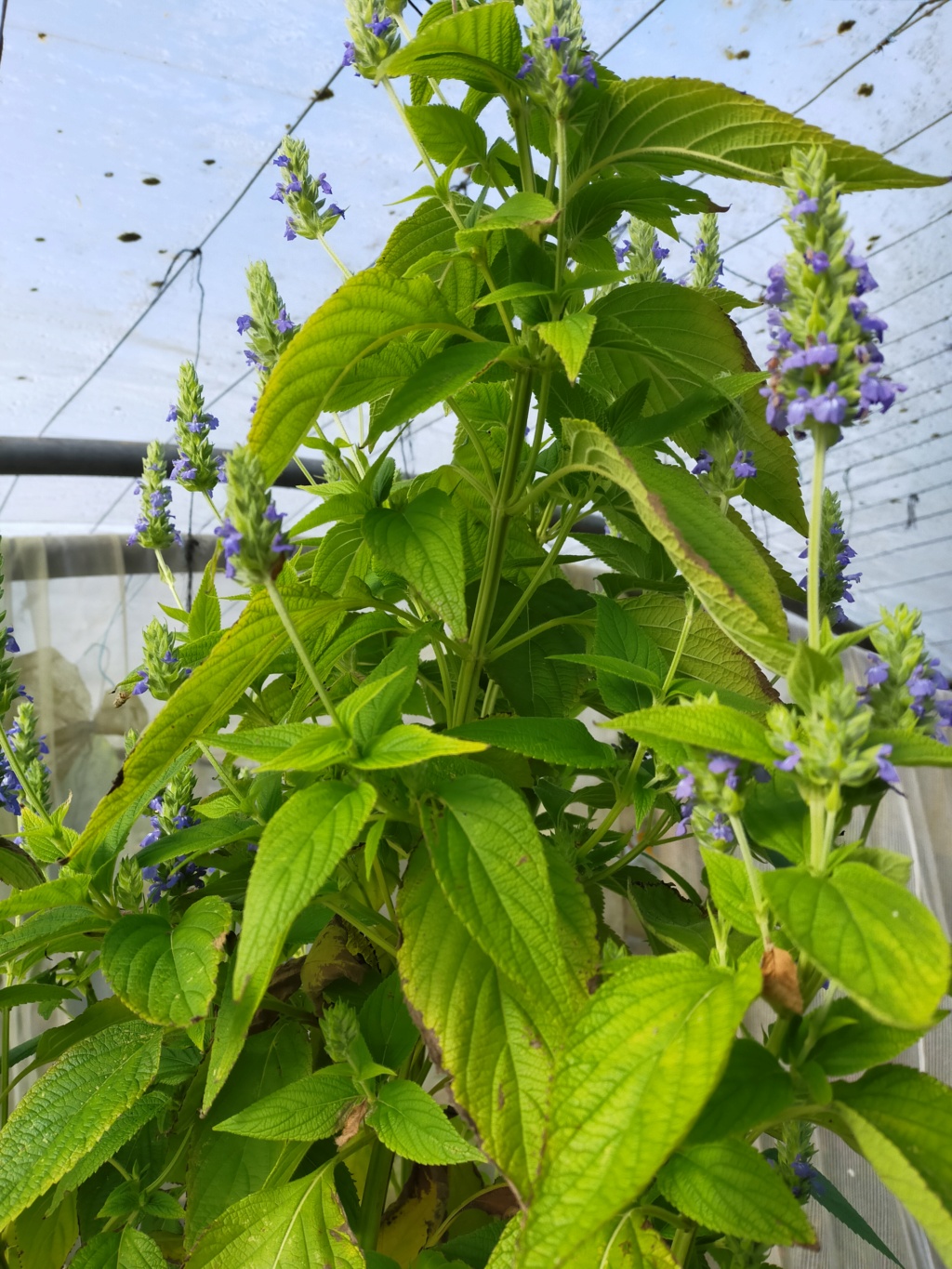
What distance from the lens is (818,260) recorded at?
0.33 m

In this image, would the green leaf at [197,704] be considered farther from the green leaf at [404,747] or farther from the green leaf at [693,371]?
the green leaf at [693,371]

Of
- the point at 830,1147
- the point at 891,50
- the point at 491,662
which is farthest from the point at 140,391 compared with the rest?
the point at 830,1147

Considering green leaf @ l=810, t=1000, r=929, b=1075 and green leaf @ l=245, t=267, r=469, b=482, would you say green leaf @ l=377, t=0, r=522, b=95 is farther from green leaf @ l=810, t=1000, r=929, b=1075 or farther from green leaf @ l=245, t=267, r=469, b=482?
green leaf @ l=810, t=1000, r=929, b=1075

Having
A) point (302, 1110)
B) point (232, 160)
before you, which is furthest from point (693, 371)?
point (232, 160)

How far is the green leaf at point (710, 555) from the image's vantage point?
0.32 meters

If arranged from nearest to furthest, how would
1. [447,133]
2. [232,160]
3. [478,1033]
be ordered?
[478,1033] → [447,133] → [232,160]

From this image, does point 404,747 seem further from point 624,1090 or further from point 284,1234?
point 284,1234

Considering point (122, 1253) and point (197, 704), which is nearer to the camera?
point (197, 704)

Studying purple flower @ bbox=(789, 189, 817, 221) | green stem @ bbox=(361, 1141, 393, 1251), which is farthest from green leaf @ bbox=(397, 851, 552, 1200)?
purple flower @ bbox=(789, 189, 817, 221)

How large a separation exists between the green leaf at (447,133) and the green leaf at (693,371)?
11cm

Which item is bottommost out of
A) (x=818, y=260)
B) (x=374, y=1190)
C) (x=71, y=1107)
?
(x=374, y=1190)

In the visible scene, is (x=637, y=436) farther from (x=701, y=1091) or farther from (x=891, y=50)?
(x=891, y=50)

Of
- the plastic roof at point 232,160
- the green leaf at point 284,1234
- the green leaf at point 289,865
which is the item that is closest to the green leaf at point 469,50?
the green leaf at point 289,865

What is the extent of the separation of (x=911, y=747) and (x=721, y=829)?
0.28 ft
